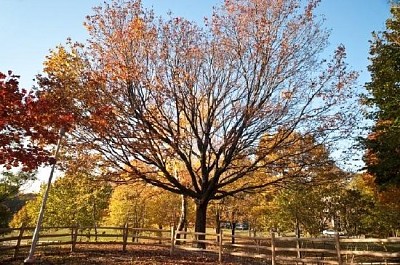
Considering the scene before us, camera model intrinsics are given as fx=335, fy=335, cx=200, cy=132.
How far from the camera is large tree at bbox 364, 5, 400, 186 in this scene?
16.5 metres

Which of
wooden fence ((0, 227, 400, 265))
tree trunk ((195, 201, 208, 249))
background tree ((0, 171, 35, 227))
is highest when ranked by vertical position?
background tree ((0, 171, 35, 227))

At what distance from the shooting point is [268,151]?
1594 centimetres

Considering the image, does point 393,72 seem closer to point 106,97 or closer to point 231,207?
point 106,97

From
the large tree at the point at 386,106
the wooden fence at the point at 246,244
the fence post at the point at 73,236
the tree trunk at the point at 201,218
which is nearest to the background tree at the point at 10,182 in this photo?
the wooden fence at the point at 246,244

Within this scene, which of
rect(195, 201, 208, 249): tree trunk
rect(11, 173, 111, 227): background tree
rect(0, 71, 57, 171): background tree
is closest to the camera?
rect(0, 71, 57, 171): background tree

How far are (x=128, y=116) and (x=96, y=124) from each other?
68.0 inches

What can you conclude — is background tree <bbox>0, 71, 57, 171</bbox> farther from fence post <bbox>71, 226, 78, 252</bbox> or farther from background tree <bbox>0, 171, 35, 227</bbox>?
background tree <bbox>0, 171, 35, 227</bbox>

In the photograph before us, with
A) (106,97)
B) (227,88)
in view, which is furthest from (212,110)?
(106,97)

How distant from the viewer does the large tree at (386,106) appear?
16.5 meters

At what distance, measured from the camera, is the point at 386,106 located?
16891mm

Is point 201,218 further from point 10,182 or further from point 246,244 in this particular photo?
point 10,182

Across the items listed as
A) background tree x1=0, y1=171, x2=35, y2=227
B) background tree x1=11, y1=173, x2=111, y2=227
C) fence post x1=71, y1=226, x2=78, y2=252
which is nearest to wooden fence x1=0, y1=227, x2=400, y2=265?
fence post x1=71, y1=226, x2=78, y2=252

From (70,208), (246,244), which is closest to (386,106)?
(246,244)

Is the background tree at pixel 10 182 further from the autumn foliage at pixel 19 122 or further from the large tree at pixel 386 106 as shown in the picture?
the large tree at pixel 386 106
